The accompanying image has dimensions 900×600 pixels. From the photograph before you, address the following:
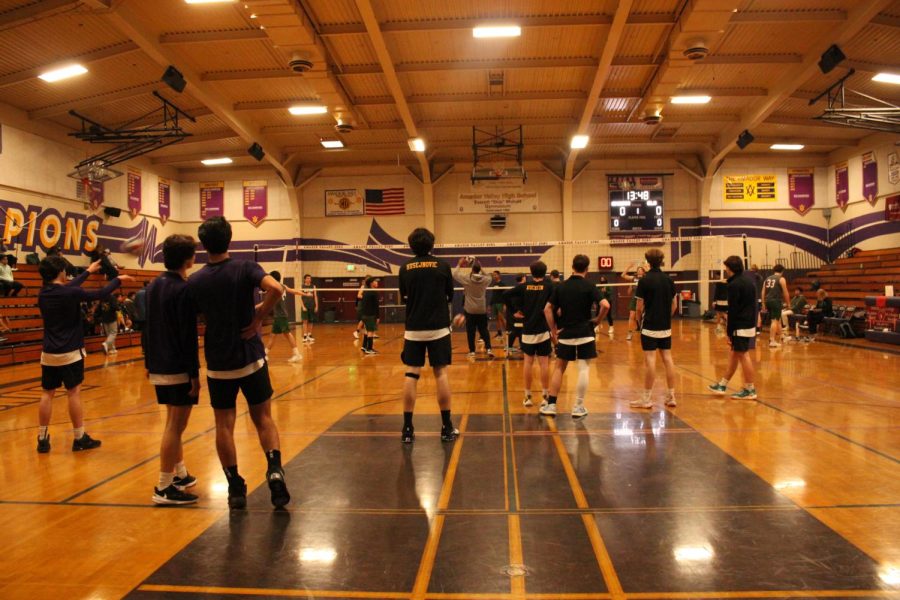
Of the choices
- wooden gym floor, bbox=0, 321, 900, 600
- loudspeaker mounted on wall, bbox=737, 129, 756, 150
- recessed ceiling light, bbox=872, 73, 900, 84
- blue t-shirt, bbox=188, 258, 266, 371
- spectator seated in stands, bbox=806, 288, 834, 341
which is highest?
recessed ceiling light, bbox=872, 73, 900, 84

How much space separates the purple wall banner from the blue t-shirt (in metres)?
21.6

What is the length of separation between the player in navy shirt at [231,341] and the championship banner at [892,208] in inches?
890

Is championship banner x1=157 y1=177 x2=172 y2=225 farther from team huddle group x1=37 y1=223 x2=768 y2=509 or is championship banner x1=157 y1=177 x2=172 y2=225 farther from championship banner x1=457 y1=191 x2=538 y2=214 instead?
team huddle group x1=37 y1=223 x2=768 y2=509

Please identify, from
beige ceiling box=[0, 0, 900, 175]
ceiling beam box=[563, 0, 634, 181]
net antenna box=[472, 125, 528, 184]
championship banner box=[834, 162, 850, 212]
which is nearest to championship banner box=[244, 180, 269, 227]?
beige ceiling box=[0, 0, 900, 175]

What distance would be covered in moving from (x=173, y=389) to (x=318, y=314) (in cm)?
2024

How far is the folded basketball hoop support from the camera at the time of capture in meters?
16.0

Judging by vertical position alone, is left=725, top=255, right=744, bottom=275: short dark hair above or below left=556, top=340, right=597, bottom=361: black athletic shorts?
above

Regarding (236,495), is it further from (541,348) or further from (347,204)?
(347,204)

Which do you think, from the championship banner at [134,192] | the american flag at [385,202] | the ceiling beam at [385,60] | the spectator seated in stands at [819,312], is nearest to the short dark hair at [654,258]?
the ceiling beam at [385,60]

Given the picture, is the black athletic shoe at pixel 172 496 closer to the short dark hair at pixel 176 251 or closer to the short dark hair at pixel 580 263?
the short dark hair at pixel 176 251

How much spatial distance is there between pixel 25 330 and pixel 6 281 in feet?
4.29

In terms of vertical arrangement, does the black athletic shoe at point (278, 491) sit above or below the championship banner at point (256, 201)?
below

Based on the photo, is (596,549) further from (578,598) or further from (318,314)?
(318,314)

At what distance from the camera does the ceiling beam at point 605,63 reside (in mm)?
11156
